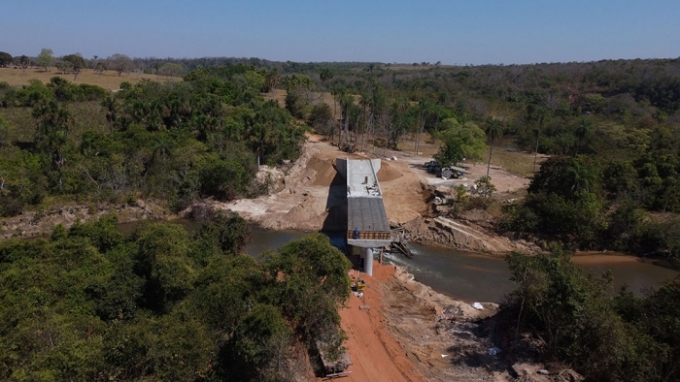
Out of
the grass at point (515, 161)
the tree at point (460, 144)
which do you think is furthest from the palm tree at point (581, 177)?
the grass at point (515, 161)

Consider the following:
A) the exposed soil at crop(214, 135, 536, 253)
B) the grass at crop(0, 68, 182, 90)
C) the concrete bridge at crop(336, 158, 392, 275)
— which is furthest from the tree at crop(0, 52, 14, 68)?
the concrete bridge at crop(336, 158, 392, 275)

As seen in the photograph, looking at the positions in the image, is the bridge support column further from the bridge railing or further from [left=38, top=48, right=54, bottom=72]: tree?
[left=38, top=48, right=54, bottom=72]: tree

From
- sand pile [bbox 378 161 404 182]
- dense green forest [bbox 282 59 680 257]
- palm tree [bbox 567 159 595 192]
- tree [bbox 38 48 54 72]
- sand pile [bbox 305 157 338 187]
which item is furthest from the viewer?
tree [bbox 38 48 54 72]

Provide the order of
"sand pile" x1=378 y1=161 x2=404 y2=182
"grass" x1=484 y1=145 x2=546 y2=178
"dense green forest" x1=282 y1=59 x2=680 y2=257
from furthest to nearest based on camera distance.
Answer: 1. "grass" x1=484 y1=145 x2=546 y2=178
2. "sand pile" x1=378 y1=161 x2=404 y2=182
3. "dense green forest" x1=282 y1=59 x2=680 y2=257

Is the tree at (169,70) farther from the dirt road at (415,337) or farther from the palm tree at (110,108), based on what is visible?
the dirt road at (415,337)

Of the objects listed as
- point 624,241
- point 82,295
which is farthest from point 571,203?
point 82,295

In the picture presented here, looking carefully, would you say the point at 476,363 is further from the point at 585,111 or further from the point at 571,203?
the point at 585,111
